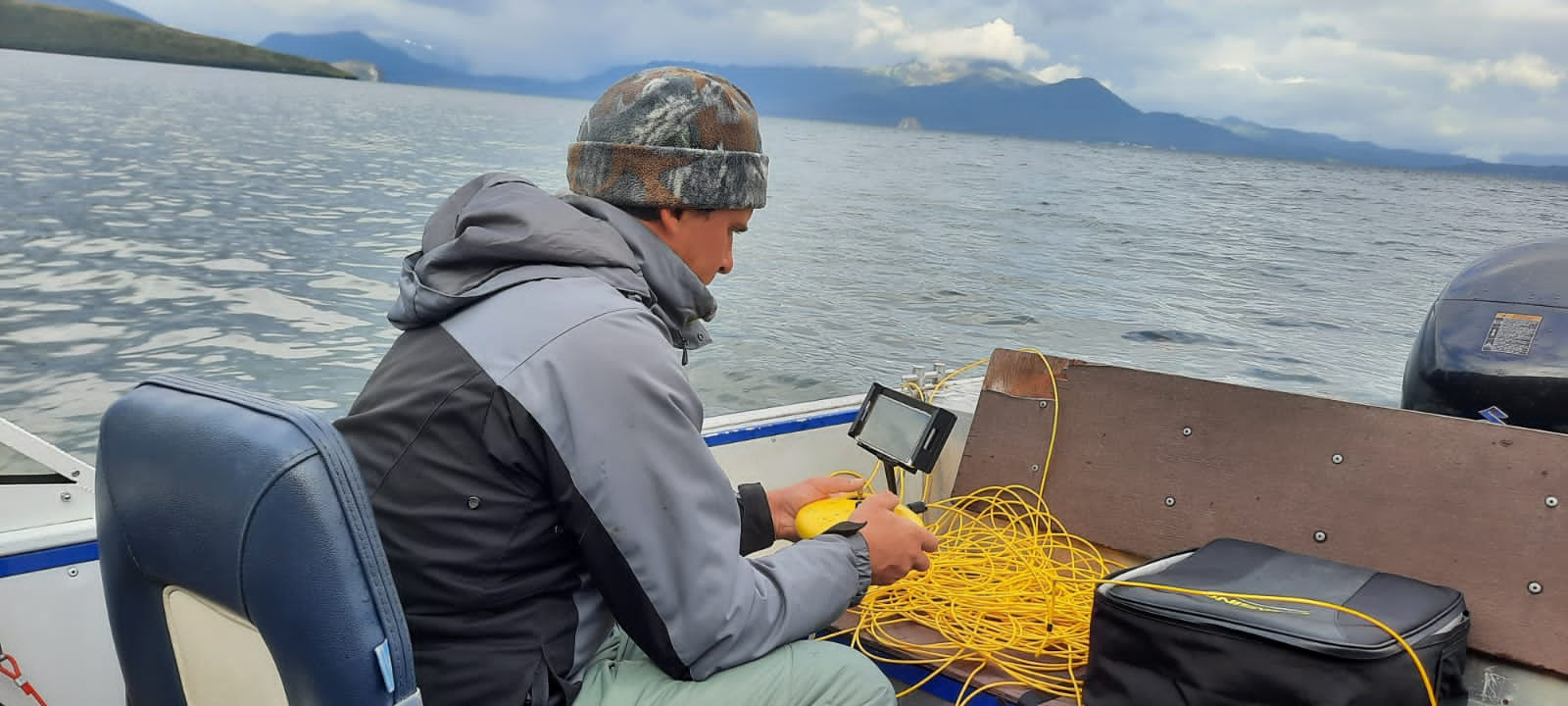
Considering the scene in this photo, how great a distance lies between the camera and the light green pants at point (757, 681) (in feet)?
4.30

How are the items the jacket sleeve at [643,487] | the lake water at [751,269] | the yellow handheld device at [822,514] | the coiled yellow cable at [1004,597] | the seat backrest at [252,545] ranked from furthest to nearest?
1. the lake water at [751,269]
2. the coiled yellow cable at [1004,597]
3. the yellow handheld device at [822,514]
4. the jacket sleeve at [643,487]
5. the seat backrest at [252,545]

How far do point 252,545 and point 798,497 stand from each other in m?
1.00

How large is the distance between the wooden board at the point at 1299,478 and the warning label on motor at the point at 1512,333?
1.77ft

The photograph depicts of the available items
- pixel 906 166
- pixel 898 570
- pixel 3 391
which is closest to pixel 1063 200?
pixel 906 166

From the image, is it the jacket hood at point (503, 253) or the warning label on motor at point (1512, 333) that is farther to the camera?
the warning label on motor at point (1512, 333)

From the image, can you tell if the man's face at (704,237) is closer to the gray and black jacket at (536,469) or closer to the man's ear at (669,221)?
the man's ear at (669,221)

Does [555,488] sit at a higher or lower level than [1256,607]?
higher

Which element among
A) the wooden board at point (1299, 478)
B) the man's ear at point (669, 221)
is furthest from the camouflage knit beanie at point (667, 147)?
the wooden board at point (1299, 478)

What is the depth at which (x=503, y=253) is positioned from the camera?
1229 millimetres

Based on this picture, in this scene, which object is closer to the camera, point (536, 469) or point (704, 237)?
point (536, 469)

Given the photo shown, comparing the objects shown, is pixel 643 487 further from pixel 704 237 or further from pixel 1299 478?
pixel 1299 478

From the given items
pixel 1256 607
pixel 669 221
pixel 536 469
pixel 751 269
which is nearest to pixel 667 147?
pixel 669 221

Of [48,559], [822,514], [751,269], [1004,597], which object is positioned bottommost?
[751,269]

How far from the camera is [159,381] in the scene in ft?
3.36
